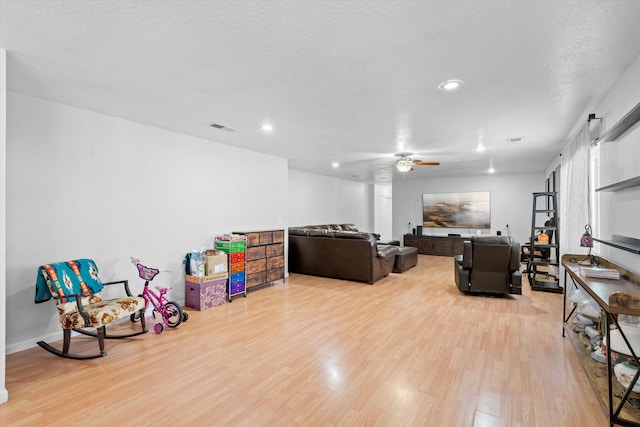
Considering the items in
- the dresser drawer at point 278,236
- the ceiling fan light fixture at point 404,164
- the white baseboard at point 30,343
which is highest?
the ceiling fan light fixture at point 404,164

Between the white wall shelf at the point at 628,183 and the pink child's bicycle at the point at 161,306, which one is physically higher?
the white wall shelf at the point at 628,183

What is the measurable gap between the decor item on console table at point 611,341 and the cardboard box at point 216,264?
4200 mm

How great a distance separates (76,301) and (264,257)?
2985 millimetres

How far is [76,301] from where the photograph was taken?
9.11ft

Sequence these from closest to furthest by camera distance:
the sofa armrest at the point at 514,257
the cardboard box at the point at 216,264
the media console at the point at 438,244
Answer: the cardboard box at the point at 216,264 < the sofa armrest at the point at 514,257 < the media console at the point at 438,244

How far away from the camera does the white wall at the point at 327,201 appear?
792 centimetres

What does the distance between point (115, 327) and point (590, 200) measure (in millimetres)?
5909

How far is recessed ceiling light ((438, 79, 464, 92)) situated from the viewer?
2.63m

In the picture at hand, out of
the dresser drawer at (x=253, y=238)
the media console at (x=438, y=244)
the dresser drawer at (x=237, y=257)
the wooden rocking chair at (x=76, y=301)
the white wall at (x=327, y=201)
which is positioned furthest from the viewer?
the media console at (x=438, y=244)

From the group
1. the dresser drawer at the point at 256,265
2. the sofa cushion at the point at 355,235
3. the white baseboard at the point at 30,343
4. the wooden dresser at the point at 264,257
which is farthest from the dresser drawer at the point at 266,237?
the white baseboard at the point at 30,343

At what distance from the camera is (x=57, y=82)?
271 cm

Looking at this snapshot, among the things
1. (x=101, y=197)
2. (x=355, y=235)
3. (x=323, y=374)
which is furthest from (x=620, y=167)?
(x=101, y=197)

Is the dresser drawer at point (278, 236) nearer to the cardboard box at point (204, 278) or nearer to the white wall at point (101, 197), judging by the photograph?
the white wall at point (101, 197)

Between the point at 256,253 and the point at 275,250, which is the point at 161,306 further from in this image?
the point at 275,250
